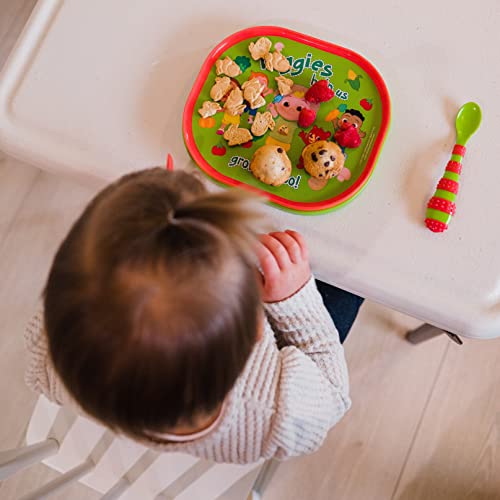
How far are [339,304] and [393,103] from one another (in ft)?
0.84

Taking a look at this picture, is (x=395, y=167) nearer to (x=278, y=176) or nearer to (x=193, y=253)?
(x=278, y=176)

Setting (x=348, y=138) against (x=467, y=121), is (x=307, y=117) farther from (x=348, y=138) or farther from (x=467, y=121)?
(x=467, y=121)

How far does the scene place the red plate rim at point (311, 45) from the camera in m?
0.54

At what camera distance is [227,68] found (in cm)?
57

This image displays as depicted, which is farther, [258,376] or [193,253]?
[258,376]

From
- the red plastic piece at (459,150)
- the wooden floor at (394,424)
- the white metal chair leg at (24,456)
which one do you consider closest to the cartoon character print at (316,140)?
the red plastic piece at (459,150)

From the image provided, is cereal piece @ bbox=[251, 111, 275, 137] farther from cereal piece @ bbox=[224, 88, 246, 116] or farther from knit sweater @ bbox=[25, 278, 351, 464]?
knit sweater @ bbox=[25, 278, 351, 464]

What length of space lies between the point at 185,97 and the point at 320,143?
0.15 metres

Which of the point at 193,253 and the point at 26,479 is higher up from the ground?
the point at 193,253

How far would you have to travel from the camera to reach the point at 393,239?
0.54 meters

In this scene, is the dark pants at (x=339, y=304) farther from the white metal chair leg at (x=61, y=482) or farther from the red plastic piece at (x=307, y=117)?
the white metal chair leg at (x=61, y=482)

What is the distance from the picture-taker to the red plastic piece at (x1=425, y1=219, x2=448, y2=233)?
0.53 metres

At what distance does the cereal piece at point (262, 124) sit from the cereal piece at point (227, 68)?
0.05 meters

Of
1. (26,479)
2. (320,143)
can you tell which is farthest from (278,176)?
(26,479)
